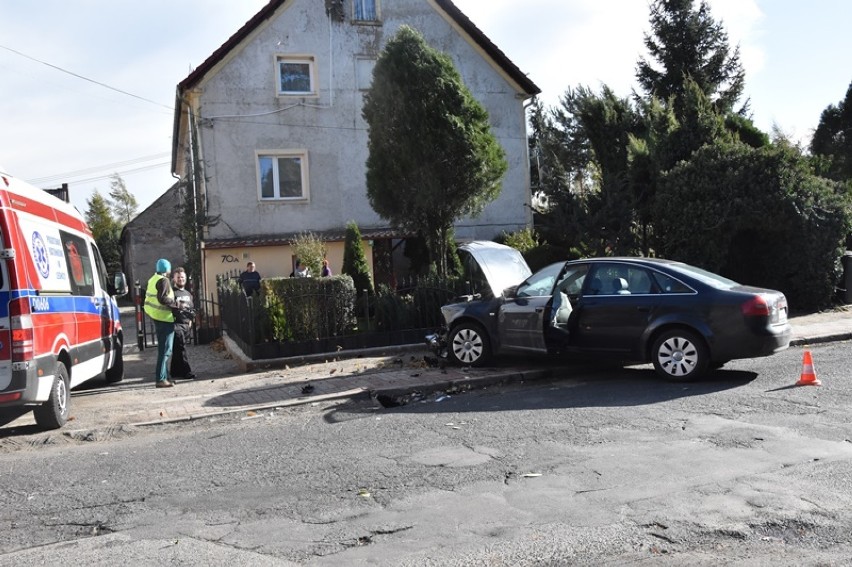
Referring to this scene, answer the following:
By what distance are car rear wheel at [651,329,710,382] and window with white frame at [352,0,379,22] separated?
17.7m

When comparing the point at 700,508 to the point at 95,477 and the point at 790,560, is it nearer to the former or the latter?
the point at 790,560

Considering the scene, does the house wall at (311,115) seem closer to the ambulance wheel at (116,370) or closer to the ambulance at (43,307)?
the ambulance wheel at (116,370)

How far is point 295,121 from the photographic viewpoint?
23.4 metres

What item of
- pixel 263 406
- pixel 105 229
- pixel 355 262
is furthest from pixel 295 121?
pixel 105 229

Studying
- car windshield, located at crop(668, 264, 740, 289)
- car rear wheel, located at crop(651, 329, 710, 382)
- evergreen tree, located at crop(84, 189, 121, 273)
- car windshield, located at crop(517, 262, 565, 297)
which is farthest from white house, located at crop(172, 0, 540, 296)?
evergreen tree, located at crop(84, 189, 121, 273)

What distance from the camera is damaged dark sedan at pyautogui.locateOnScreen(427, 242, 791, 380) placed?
8977mm

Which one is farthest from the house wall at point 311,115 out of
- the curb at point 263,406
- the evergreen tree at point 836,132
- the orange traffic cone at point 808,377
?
the evergreen tree at point 836,132

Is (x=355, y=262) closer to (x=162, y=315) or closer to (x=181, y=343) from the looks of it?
(x=181, y=343)

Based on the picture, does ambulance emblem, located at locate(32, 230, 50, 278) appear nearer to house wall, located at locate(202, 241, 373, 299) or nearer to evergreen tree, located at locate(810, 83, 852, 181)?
house wall, located at locate(202, 241, 373, 299)

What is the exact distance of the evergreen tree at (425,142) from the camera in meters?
14.5

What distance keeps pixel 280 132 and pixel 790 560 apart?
68.9ft

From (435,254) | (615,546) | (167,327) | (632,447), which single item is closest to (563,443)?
(632,447)

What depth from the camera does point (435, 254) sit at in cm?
1545

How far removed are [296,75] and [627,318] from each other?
663 inches
